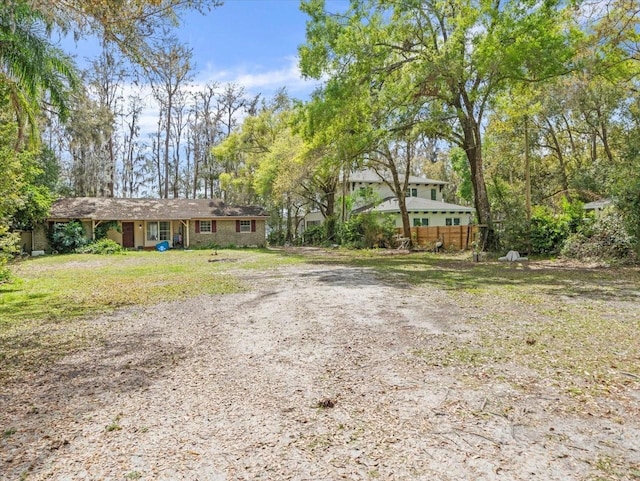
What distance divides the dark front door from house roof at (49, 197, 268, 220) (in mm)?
888

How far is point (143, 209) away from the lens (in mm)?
29625

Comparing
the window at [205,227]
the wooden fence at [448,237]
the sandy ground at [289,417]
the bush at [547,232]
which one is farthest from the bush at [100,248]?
the bush at [547,232]

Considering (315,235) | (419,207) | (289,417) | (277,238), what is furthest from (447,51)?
(277,238)

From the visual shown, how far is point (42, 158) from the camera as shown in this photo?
28.3 metres

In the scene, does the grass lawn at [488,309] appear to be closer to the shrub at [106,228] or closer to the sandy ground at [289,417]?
the sandy ground at [289,417]

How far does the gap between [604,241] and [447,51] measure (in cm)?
819

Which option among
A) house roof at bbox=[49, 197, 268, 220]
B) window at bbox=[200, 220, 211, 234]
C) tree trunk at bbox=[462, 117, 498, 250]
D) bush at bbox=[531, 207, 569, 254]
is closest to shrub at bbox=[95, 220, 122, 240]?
house roof at bbox=[49, 197, 268, 220]

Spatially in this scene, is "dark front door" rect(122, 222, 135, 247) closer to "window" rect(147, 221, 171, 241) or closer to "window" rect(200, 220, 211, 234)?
"window" rect(147, 221, 171, 241)

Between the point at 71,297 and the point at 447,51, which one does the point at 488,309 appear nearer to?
the point at 71,297

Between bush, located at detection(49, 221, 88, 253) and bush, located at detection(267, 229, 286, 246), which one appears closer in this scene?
bush, located at detection(49, 221, 88, 253)

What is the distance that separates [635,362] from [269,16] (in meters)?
11.5

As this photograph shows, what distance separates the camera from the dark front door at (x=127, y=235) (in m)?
28.8

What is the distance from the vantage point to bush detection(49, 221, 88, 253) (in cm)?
2517

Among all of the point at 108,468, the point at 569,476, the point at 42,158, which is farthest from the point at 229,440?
the point at 42,158
